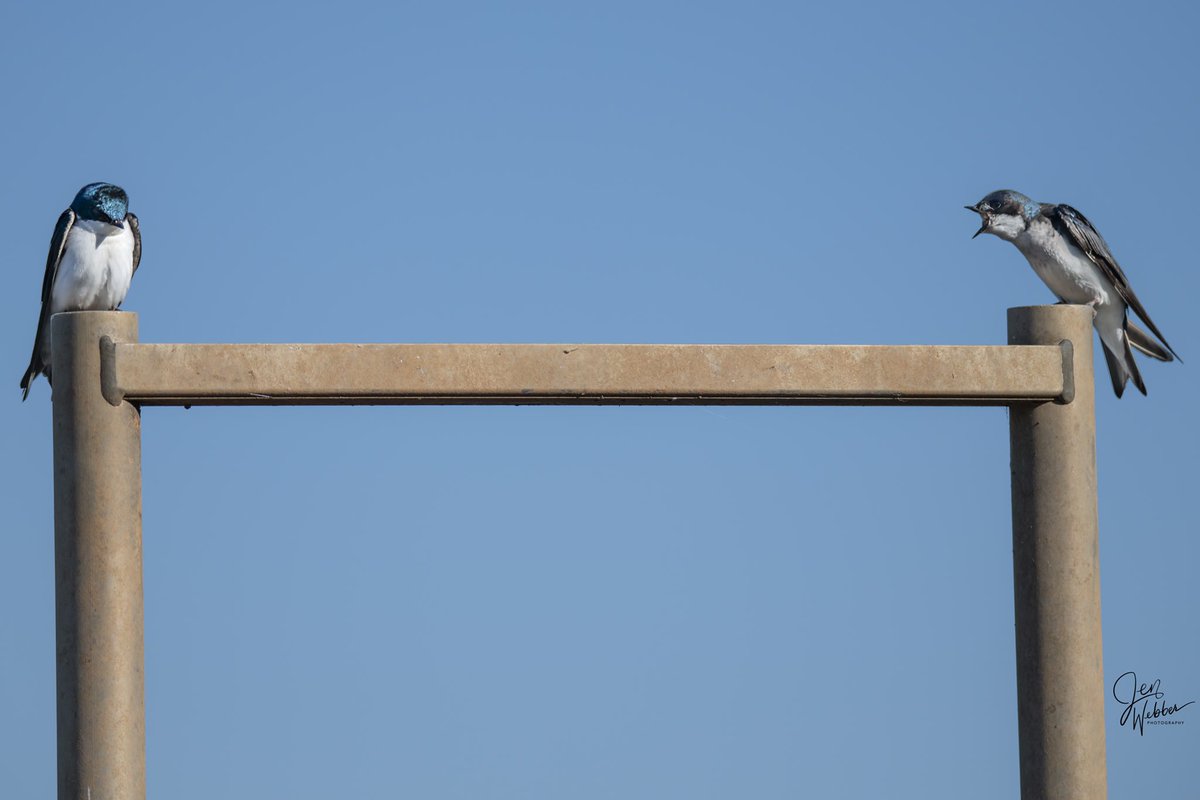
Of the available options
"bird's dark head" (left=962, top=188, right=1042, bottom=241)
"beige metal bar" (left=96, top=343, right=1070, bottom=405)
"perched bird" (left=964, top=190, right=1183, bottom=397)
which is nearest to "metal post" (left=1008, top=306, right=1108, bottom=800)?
"beige metal bar" (left=96, top=343, right=1070, bottom=405)

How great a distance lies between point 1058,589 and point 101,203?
4637mm

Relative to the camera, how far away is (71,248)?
7004 mm

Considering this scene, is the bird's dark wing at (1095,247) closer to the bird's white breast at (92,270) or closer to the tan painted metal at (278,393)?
the tan painted metal at (278,393)

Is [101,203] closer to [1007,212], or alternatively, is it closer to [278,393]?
[278,393]

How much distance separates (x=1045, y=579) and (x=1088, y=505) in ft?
1.16

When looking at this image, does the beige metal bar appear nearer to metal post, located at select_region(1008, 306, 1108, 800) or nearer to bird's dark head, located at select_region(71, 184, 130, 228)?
metal post, located at select_region(1008, 306, 1108, 800)

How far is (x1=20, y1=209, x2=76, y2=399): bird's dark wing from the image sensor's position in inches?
270

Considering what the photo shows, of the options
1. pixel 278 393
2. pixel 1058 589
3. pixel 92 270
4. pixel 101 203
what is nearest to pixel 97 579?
pixel 278 393

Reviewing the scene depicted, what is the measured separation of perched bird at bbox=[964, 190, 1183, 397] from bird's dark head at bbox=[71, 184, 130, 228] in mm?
4333

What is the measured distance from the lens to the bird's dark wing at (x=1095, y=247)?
7246 millimetres

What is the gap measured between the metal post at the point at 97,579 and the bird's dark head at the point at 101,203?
4.99 ft

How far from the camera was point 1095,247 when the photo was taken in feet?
24.3

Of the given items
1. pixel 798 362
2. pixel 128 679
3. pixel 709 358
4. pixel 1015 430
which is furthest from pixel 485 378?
pixel 1015 430

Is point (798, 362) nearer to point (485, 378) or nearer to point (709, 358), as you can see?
point (709, 358)
